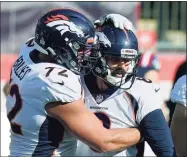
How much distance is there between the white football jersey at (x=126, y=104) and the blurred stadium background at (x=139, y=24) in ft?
13.2

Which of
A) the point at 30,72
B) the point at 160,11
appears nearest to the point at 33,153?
the point at 30,72

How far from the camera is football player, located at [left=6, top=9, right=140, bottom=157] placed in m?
2.71

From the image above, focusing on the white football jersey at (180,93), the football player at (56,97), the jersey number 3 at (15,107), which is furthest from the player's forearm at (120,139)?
the white football jersey at (180,93)

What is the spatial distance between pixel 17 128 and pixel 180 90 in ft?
3.02

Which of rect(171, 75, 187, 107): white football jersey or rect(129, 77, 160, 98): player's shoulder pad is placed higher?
rect(129, 77, 160, 98): player's shoulder pad

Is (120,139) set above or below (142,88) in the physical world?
below

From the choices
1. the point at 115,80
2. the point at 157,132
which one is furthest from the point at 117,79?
the point at 157,132

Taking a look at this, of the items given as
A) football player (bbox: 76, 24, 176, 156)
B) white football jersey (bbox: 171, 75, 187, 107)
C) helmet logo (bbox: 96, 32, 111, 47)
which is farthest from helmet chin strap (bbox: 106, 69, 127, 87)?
white football jersey (bbox: 171, 75, 187, 107)

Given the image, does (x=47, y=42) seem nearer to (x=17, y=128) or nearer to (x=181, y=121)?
(x=17, y=128)

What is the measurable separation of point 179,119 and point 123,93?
16.9 inches

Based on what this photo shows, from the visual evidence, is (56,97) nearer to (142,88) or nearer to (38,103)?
(38,103)

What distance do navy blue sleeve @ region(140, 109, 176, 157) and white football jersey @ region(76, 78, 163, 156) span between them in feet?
0.09

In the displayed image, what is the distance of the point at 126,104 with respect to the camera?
3.02m

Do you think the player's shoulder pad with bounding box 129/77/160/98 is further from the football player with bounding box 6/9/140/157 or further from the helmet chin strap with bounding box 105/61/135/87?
the football player with bounding box 6/9/140/157
